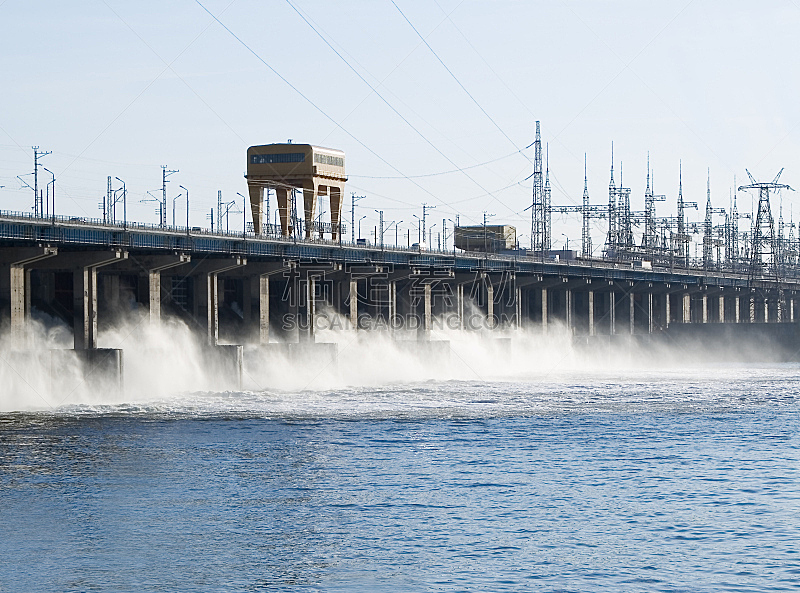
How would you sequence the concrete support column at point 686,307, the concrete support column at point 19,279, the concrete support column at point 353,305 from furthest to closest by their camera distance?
the concrete support column at point 686,307
the concrete support column at point 353,305
the concrete support column at point 19,279

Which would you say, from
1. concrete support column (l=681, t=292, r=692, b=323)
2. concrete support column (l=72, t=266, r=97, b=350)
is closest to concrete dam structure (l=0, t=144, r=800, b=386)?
concrete support column (l=72, t=266, r=97, b=350)

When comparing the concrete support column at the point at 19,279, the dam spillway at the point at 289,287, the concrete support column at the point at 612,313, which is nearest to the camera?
the concrete support column at the point at 19,279

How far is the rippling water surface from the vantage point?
92.3 feet

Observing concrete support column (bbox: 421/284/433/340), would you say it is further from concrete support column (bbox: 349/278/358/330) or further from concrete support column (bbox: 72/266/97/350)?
concrete support column (bbox: 72/266/97/350)

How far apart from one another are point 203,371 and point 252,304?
1081cm

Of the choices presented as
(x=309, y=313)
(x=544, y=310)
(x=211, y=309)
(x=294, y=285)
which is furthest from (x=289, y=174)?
(x=211, y=309)

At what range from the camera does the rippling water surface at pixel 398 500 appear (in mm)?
28141

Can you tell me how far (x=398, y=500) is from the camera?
37.1 m

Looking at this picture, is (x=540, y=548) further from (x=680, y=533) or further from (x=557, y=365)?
(x=557, y=365)

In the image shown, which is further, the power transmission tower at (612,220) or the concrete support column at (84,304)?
the power transmission tower at (612,220)

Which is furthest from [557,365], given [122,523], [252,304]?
[122,523]

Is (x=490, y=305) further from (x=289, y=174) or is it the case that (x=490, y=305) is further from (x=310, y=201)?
(x=289, y=174)

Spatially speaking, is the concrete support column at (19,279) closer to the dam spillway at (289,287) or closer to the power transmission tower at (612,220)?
the dam spillway at (289,287)

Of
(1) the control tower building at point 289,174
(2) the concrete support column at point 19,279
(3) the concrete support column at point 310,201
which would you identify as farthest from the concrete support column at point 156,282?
(3) the concrete support column at point 310,201
